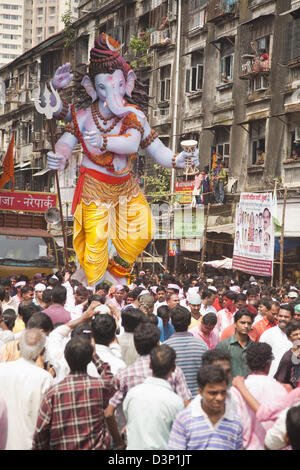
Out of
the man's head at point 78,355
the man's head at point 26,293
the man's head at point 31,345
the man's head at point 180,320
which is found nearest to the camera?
the man's head at point 78,355

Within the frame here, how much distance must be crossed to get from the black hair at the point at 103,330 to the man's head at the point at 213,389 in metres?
1.31

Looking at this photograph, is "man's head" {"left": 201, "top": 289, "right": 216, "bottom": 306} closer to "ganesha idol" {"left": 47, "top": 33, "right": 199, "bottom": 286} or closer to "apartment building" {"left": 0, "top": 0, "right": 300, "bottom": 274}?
"ganesha idol" {"left": 47, "top": 33, "right": 199, "bottom": 286}

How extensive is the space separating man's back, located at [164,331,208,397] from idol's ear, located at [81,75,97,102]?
27.4 feet

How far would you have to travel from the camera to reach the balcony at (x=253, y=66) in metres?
21.4

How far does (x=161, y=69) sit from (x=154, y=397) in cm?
2459

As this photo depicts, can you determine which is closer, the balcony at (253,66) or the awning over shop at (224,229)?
the balcony at (253,66)

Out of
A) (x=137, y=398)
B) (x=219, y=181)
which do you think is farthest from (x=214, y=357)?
(x=219, y=181)

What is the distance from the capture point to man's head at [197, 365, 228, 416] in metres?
4.15

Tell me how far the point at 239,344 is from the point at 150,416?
217 centimetres

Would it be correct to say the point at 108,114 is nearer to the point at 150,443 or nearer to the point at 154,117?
the point at 150,443

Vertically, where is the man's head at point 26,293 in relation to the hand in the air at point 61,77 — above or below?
below

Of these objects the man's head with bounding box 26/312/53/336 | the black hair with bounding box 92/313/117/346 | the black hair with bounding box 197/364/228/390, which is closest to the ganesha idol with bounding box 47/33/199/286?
the man's head with bounding box 26/312/53/336

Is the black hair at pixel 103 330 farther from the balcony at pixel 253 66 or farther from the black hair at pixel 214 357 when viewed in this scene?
the balcony at pixel 253 66

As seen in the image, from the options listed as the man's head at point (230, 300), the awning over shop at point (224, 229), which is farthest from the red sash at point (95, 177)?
the awning over shop at point (224, 229)
